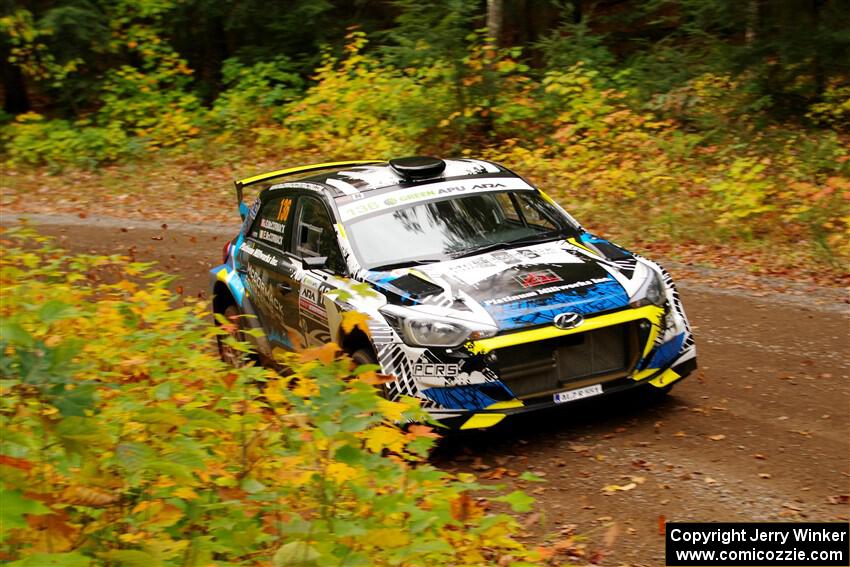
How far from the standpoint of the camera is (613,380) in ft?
21.5

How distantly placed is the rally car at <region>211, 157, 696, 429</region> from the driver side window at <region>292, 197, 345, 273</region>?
0.05ft

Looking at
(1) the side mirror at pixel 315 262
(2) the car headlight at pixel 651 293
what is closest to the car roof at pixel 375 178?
(1) the side mirror at pixel 315 262

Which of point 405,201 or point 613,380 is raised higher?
point 405,201

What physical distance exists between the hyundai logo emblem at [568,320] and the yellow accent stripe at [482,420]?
0.69m

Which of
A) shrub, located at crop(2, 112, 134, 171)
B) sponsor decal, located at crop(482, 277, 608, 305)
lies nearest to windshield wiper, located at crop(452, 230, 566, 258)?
sponsor decal, located at crop(482, 277, 608, 305)

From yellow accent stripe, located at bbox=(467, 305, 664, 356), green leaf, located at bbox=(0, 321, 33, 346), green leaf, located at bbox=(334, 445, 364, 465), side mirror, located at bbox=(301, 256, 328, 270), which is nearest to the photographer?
green leaf, located at bbox=(0, 321, 33, 346)

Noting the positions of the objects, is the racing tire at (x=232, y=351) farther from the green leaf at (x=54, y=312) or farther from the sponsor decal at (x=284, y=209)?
the green leaf at (x=54, y=312)

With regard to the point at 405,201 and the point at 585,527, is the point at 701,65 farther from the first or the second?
the point at 585,527

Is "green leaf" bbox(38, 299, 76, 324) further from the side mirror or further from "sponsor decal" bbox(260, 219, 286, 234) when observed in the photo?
"sponsor decal" bbox(260, 219, 286, 234)

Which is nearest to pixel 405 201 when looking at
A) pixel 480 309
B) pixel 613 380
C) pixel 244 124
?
pixel 480 309

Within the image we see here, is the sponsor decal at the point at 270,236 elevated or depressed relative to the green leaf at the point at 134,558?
depressed

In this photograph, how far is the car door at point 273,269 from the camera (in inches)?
310

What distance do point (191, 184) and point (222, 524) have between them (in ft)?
50.8

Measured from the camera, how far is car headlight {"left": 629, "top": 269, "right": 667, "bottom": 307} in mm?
6641
